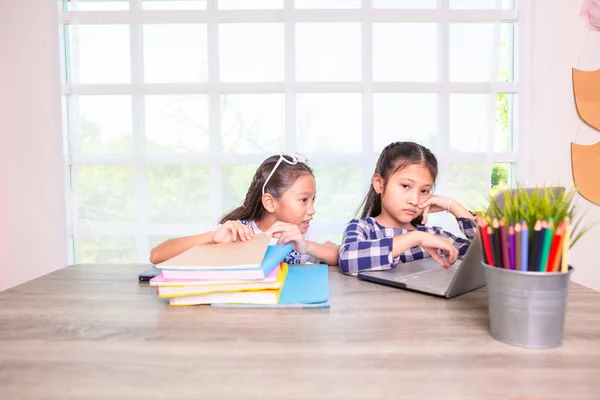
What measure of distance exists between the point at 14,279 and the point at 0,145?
0.65 meters

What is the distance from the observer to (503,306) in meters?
0.65

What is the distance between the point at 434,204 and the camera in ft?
4.84

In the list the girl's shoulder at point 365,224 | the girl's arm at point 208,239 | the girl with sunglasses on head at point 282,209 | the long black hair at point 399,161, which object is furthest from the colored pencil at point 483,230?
the long black hair at point 399,161

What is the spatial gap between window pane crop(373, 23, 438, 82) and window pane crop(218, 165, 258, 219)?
0.76m

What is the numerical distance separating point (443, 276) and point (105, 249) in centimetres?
186

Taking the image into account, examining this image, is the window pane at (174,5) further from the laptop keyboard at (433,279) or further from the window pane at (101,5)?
the laptop keyboard at (433,279)

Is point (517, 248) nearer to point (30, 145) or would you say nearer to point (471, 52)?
point (471, 52)

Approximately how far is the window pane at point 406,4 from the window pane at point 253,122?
2.10 feet

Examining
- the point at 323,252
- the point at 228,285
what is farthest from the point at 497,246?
the point at 323,252

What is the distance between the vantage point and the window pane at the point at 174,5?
2.28 meters

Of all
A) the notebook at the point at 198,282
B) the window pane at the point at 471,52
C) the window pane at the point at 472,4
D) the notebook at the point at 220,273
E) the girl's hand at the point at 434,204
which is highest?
the window pane at the point at 472,4

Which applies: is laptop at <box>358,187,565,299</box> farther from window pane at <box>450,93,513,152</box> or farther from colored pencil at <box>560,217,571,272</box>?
window pane at <box>450,93,513,152</box>

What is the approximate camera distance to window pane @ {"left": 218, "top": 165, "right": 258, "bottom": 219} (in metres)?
2.34

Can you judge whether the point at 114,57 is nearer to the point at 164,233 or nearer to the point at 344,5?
the point at 164,233
